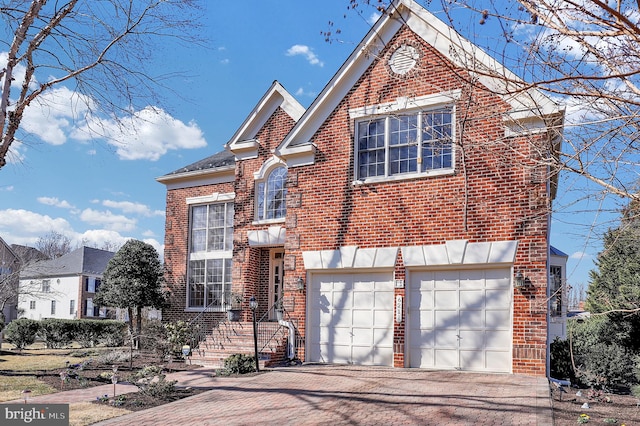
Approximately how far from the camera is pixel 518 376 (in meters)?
12.1

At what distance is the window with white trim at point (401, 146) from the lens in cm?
1377

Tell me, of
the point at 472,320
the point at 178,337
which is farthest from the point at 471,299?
the point at 178,337

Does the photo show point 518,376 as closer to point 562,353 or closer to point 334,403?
point 562,353

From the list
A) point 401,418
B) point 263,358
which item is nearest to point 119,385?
point 263,358

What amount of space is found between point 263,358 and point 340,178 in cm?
492

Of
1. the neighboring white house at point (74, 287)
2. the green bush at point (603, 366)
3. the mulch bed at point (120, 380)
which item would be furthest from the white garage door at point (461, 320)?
the neighboring white house at point (74, 287)

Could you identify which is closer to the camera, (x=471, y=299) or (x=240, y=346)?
(x=471, y=299)

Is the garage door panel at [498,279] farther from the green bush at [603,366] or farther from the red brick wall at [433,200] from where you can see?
the green bush at [603,366]

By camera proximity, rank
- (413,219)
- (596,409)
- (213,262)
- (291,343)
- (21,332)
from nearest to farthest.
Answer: (596,409) < (413,219) < (291,343) < (213,262) < (21,332)

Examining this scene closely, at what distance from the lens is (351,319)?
578 inches

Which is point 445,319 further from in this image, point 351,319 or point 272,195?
point 272,195

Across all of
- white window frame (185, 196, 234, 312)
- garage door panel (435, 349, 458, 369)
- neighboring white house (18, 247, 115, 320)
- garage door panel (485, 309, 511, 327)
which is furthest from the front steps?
neighboring white house (18, 247, 115, 320)

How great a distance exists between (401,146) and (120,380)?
28.3 ft

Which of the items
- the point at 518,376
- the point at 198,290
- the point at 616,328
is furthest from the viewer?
the point at 198,290
